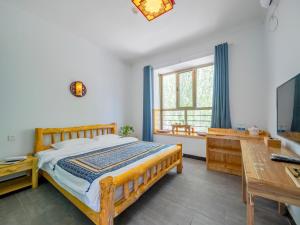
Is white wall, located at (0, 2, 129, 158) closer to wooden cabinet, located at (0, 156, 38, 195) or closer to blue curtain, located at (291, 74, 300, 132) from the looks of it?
wooden cabinet, located at (0, 156, 38, 195)

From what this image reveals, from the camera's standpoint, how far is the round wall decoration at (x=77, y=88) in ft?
9.98

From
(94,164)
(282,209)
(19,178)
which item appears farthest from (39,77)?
(282,209)

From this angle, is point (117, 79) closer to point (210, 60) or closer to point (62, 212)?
point (210, 60)

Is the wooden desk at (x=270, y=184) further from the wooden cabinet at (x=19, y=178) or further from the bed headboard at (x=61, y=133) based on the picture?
the bed headboard at (x=61, y=133)

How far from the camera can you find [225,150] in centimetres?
276

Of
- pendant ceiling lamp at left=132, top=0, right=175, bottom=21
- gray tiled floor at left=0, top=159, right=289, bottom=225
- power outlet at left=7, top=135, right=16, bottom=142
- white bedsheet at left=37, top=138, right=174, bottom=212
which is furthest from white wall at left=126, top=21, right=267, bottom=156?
power outlet at left=7, top=135, right=16, bottom=142

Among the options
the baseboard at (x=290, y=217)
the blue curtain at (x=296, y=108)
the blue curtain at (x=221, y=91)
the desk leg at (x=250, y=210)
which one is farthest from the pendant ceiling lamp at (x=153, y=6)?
the baseboard at (x=290, y=217)

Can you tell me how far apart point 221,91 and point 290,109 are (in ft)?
6.08

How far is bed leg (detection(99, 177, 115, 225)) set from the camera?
1169mm

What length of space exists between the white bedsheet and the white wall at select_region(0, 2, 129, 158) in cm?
72

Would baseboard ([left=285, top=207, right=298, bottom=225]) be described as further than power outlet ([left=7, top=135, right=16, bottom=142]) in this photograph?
No

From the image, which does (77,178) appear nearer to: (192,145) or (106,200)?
(106,200)

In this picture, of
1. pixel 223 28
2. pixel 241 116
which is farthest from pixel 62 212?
pixel 223 28

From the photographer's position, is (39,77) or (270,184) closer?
(270,184)
